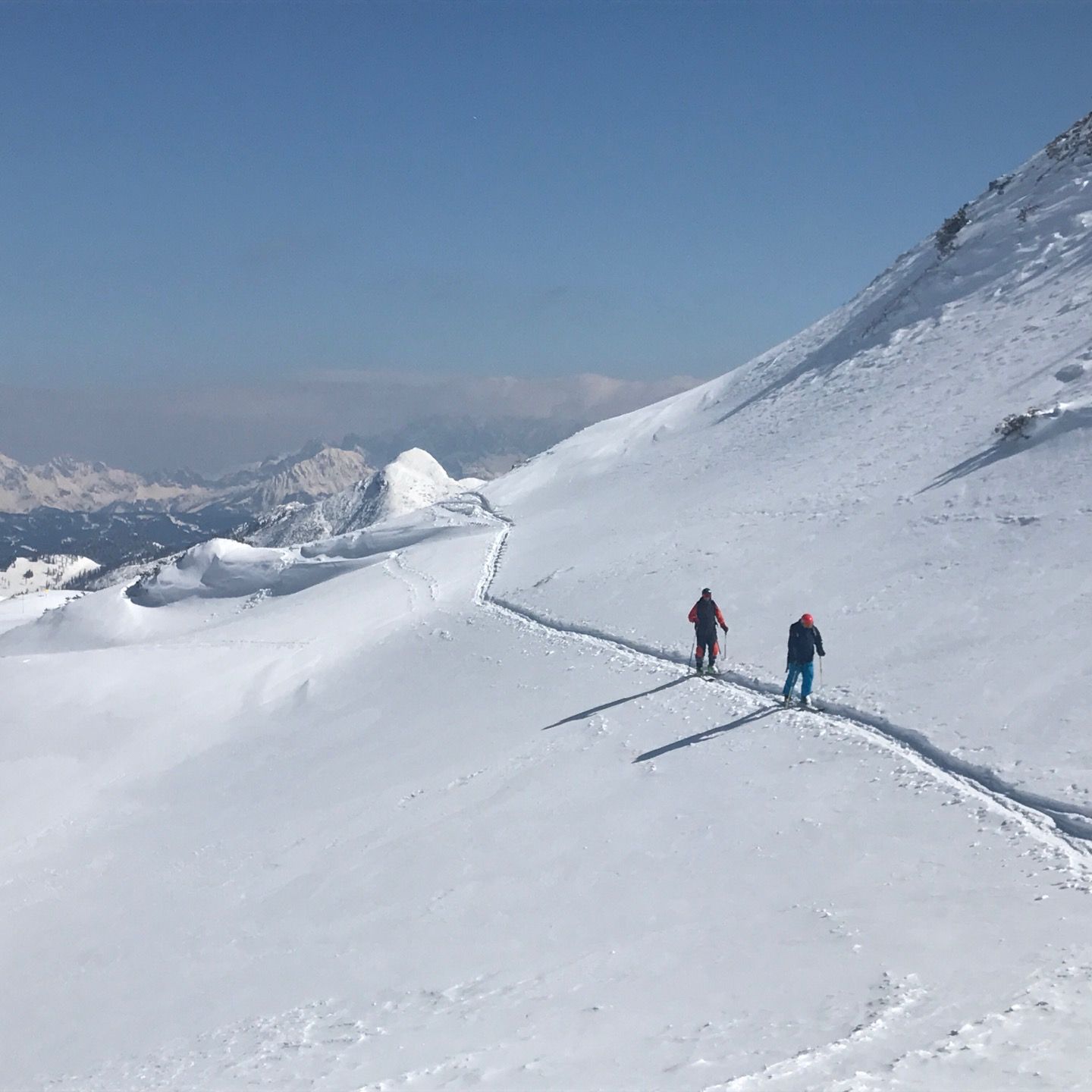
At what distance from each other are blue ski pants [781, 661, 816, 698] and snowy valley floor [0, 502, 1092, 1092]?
713 millimetres

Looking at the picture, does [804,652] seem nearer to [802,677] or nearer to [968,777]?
[802,677]

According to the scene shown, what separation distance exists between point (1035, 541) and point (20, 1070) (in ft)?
73.3

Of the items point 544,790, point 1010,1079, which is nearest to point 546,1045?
point 1010,1079

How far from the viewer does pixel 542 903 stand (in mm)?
13477

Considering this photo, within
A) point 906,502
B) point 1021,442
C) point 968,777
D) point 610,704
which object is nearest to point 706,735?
point 610,704

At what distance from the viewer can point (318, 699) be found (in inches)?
1230

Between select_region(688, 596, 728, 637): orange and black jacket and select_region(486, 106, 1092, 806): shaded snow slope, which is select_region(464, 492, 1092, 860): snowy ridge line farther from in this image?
select_region(688, 596, 728, 637): orange and black jacket

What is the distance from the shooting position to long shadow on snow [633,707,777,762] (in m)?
18.0

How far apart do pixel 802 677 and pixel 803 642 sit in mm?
789

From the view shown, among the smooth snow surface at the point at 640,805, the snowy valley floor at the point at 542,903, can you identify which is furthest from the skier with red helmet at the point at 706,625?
the snowy valley floor at the point at 542,903

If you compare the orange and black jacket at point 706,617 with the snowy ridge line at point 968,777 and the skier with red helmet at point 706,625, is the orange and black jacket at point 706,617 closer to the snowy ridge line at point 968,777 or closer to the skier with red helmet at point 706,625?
the skier with red helmet at point 706,625

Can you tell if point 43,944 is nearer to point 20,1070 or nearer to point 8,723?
point 20,1070

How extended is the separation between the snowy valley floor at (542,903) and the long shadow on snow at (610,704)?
13 centimetres

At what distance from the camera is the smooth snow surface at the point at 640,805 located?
962 cm
